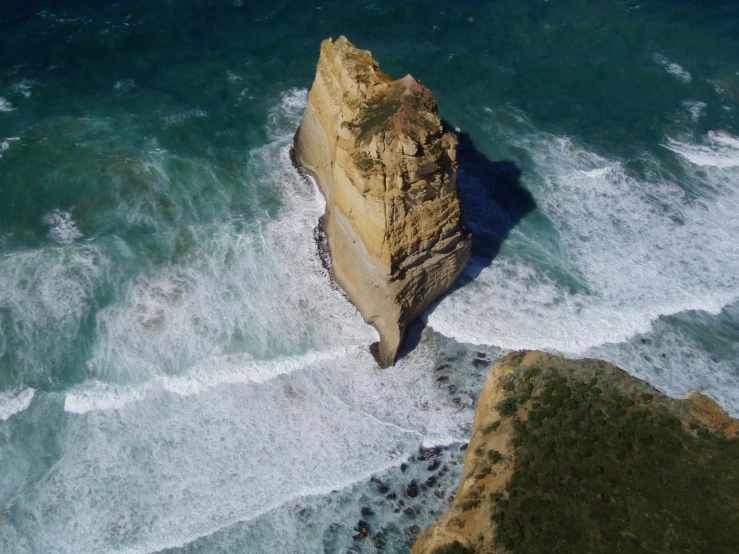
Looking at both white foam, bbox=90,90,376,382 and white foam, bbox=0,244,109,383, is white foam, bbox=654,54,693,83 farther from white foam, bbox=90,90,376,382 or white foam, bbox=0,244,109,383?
white foam, bbox=0,244,109,383

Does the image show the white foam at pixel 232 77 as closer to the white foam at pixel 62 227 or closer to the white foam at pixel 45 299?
the white foam at pixel 62 227

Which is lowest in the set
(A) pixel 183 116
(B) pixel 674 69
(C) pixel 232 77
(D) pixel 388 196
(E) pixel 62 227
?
(E) pixel 62 227

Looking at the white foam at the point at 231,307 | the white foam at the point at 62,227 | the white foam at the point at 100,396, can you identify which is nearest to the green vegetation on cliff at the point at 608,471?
the white foam at the point at 231,307

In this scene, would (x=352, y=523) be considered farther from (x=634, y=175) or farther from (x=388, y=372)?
(x=634, y=175)

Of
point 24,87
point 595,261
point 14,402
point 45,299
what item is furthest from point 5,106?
point 595,261

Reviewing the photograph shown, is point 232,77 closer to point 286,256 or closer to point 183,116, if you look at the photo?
point 183,116

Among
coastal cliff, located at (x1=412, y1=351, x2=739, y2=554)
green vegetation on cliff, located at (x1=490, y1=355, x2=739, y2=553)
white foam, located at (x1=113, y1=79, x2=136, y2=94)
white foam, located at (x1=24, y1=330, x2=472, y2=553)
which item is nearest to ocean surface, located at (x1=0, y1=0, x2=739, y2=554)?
white foam, located at (x1=24, y1=330, x2=472, y2=553)
